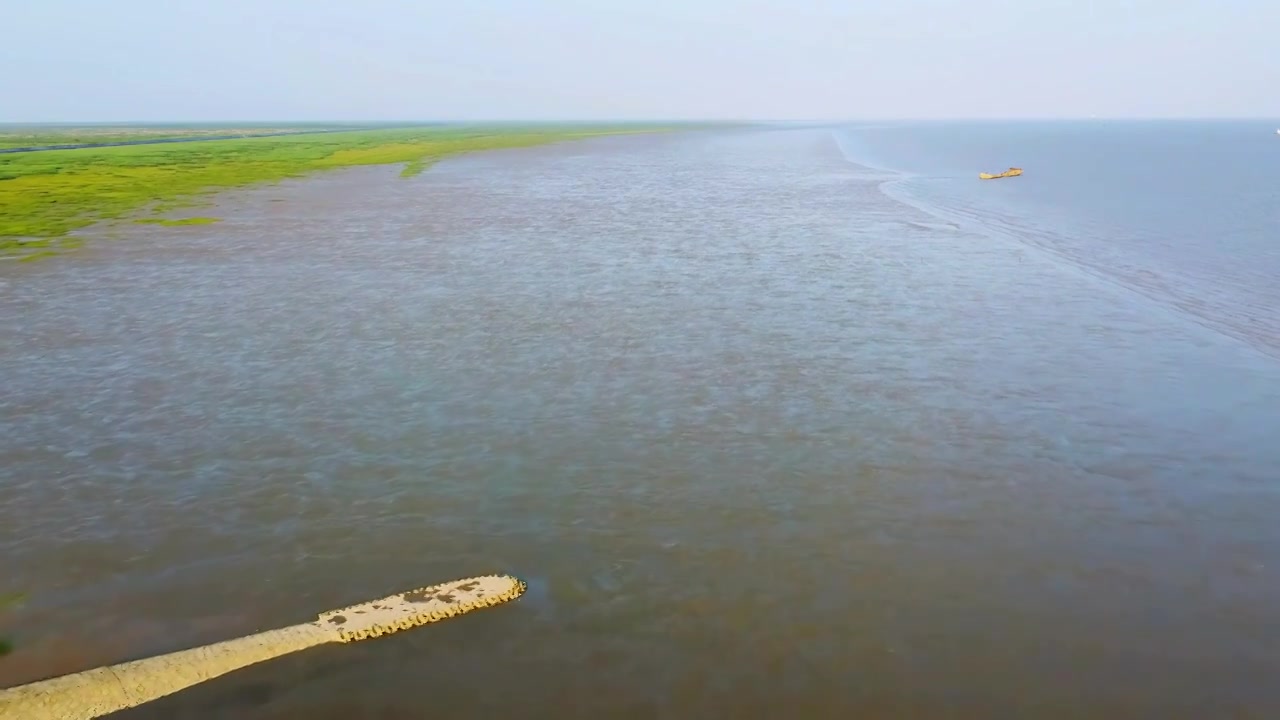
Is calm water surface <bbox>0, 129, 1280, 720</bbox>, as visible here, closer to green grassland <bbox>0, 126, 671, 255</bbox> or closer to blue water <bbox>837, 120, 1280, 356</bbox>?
blue water <bbox>837, 120, 1280, 356</bbox>

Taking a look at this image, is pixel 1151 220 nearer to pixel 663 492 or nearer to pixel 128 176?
pixel 663 492

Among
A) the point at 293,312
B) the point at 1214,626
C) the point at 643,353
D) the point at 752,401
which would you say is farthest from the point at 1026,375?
the point at 293,312

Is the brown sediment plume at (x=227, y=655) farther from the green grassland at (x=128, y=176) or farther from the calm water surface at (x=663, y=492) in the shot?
the green grassland at (x=128, y=176)

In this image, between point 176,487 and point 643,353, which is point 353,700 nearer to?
point 176,487

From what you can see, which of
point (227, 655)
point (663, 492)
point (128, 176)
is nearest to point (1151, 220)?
point (663, 492)

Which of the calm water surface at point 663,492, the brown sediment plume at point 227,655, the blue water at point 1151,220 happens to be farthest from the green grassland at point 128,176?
the blue water at point 1151,220

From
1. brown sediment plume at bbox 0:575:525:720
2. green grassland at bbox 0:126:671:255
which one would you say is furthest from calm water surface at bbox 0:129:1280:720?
green grassland at bbox 0:126:671:255

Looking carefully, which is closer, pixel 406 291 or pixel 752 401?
pixel 752 401
